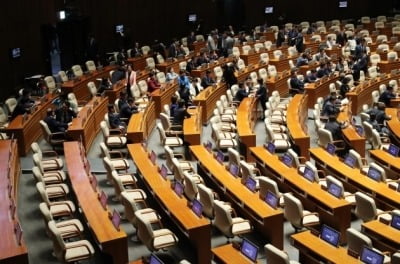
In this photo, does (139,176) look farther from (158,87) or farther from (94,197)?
(158,87)

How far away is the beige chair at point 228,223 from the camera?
7.97 metres

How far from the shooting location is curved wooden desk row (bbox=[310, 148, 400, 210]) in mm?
8962

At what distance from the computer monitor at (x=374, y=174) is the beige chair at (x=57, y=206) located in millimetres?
4696

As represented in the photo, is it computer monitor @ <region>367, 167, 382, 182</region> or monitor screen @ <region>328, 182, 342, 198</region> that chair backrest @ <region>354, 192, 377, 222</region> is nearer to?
monitor screen @ <region>328, 182, 342, 198</region>

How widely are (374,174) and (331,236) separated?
2.77 metres

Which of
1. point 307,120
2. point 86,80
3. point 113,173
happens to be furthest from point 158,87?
point 113,173

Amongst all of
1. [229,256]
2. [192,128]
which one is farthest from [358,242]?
[192,128]

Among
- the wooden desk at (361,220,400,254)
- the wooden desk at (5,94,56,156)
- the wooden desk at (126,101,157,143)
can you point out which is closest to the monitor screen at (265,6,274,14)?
the wooden desk at (126,101,157,143)

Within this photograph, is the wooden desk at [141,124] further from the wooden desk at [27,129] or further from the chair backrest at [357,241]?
the chair backrest at [357,241]

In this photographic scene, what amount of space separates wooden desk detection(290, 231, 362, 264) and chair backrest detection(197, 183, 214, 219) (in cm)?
145

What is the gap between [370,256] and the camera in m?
6.57

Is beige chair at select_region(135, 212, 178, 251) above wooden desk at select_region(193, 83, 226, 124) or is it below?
below

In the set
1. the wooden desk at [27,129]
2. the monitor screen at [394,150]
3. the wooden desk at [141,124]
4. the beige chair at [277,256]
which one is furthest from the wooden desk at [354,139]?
the wooden desk at [27,129]

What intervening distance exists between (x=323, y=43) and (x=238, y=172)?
40.9 feet
